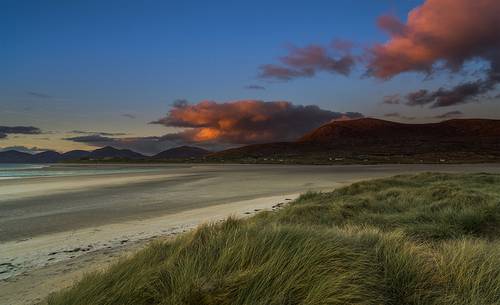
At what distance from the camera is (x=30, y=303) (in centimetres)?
537

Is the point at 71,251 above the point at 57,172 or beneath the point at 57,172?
beneath

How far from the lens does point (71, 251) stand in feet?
28.6

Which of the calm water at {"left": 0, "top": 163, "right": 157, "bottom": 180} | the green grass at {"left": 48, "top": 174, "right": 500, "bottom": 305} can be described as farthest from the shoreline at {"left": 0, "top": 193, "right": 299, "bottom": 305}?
the calm water at {"left": 0, "top": 163, "right": 157, "bottom": 180}

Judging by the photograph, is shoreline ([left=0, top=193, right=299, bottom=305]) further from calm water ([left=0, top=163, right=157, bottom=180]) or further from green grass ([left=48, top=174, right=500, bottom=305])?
calm water ([left=0, top=163, right=157, bottom=180])

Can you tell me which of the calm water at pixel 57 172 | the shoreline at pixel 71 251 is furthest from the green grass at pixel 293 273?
the calm water at pixel 57 172

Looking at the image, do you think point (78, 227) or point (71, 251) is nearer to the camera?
point (71, 251)

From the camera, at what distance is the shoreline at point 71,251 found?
6184 millimetres

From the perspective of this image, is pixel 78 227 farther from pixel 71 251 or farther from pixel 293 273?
pixel 293 273

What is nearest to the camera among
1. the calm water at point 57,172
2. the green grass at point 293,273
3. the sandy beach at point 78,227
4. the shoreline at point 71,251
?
the green grass at point 293,273

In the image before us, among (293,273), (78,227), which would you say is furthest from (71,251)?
(293,273)

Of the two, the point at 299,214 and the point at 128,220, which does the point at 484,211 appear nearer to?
the point at 299,214

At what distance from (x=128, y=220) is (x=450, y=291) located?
36.6 ft

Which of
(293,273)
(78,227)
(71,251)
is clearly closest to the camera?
(293,273)

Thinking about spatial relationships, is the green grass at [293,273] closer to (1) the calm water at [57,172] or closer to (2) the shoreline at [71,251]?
(2) the shoreline at [71,251]
